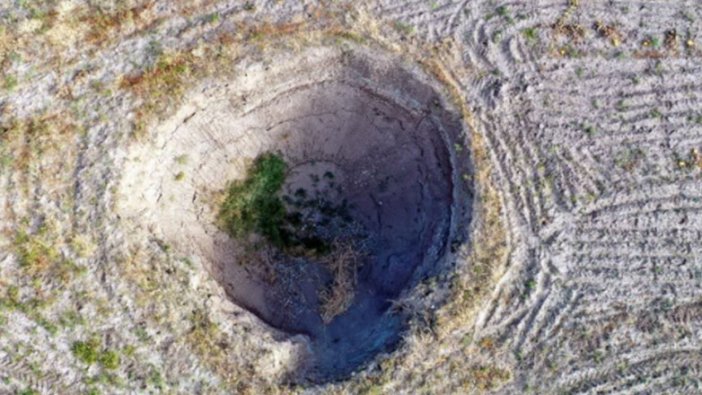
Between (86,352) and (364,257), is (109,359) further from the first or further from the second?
(364,257)

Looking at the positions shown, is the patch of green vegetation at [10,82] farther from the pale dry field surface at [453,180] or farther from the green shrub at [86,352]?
the green shrub at [86,352]

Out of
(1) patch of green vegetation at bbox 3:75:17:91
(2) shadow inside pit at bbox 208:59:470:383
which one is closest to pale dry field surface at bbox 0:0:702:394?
(1) patch of green vegetation at bbox 3:75:17:91

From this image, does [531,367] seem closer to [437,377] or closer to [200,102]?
[437,377]

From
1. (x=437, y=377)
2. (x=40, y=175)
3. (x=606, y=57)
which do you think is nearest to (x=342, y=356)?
(x=437, y=377)

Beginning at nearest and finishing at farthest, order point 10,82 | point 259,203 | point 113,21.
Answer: point 10,82, point 113,21, point 259,203

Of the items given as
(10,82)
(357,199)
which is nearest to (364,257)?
(357,199)

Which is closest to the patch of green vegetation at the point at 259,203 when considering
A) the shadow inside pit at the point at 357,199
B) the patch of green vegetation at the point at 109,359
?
the shadow inside pit at the point at 357,199
